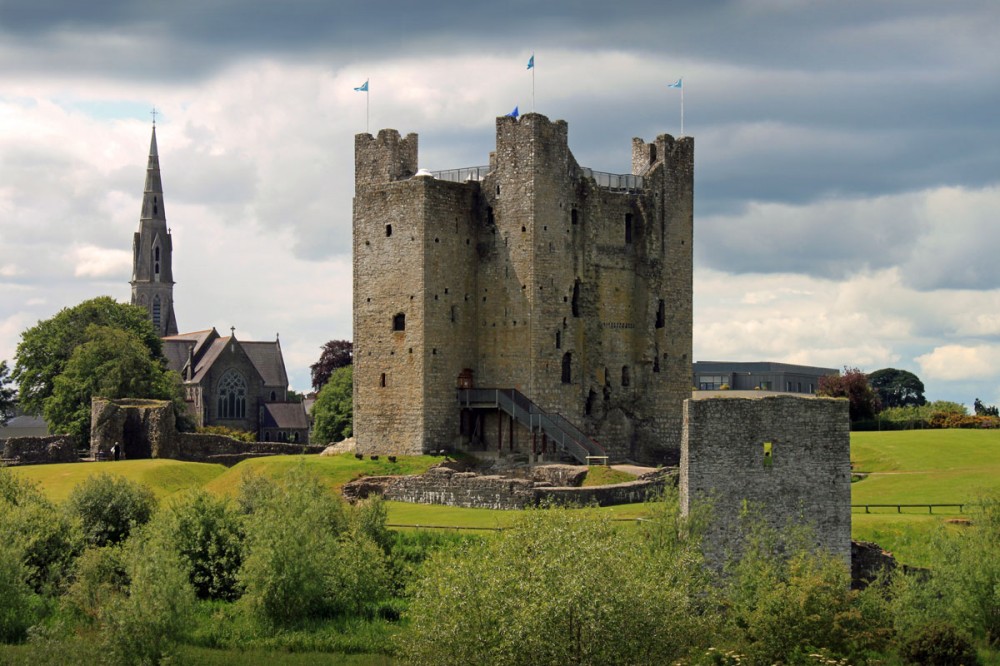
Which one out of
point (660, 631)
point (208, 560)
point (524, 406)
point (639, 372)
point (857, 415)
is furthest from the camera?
point (857, 415)

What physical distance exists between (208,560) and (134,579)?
6.46 metres

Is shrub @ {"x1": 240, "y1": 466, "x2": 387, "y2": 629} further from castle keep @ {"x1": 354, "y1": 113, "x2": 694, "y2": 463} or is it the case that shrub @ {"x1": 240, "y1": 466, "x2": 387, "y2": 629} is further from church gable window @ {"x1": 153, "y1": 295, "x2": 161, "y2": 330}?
church gable window @ {"x1": 153, "y1": 295, "x2": 161, "y2": 330}

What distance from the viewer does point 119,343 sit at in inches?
3337

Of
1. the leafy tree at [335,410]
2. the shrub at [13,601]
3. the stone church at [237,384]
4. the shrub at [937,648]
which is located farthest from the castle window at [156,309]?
the shrub at [937,648]

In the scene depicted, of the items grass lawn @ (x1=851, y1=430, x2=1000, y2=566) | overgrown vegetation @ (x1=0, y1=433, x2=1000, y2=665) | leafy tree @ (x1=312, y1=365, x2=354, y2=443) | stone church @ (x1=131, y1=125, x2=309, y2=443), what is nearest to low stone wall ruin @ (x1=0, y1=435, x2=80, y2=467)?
overgrown vegetation @ (x1=0, y1=433, x2=1000, y2=665)

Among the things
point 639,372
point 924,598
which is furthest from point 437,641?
point 639,372

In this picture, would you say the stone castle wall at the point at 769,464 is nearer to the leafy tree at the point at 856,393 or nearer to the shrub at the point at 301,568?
the shrub at the point at 301,568

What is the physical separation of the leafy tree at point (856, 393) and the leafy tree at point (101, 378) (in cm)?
3848

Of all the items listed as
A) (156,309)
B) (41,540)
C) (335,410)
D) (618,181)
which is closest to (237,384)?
(335,410)

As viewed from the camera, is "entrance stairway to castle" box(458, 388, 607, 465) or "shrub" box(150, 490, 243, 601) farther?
"entrance stairway to castle" box(458, 388, 607, 465)

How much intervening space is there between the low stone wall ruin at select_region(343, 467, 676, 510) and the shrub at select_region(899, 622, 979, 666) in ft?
44.9

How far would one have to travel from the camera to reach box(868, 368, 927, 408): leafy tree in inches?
5261

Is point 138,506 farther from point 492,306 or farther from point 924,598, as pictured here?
point 924,598

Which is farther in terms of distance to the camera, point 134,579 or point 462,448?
point 462,448
